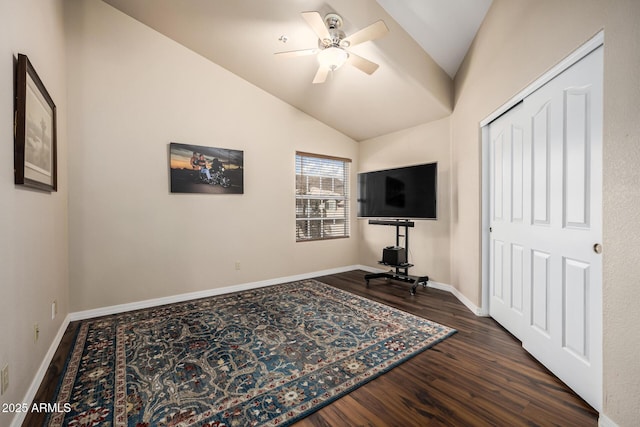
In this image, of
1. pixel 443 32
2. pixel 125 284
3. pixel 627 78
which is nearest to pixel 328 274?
pixel 125 284

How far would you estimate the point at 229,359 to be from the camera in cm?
217

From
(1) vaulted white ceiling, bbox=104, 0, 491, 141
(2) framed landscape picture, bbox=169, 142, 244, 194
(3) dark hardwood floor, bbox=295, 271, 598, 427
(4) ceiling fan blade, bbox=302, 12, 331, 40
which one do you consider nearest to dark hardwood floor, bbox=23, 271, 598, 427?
(3) dark hardwood floor, bbox=295, 271, 598, 427

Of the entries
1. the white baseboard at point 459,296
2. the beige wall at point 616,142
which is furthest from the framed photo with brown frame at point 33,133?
the white baseboard at point 459,296

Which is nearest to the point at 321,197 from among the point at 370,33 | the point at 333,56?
the point at 333,56

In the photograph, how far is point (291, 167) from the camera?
182 inches

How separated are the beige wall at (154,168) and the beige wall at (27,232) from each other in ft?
1.10

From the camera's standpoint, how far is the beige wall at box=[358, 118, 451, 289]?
13.3ft

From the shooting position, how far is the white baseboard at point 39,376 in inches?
59.0

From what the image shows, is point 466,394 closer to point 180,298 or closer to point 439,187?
point 439,187

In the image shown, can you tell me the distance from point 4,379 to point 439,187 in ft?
14.8

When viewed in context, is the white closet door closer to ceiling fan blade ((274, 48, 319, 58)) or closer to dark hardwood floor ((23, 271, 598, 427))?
dark hardwood floor ((23, 271, 598, 427))

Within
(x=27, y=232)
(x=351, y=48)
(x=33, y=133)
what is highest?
(x=351, y=48)

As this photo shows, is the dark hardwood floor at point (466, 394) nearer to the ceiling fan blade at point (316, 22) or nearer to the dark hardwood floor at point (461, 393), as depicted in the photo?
the dark hardwood floor at point (461, 393)

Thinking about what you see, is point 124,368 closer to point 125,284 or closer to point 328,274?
point 125,284
